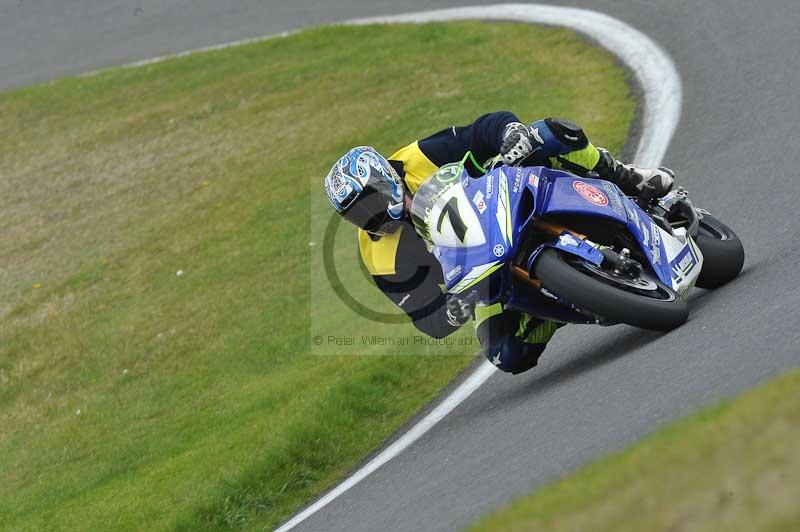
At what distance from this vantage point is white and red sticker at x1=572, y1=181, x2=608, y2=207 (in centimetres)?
609

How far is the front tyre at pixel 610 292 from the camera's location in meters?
5.57

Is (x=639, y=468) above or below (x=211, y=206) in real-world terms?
above

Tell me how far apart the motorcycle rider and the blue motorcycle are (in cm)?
31

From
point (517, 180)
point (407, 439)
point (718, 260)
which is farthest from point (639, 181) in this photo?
point (407, 439)

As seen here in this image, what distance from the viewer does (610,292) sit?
5566mm

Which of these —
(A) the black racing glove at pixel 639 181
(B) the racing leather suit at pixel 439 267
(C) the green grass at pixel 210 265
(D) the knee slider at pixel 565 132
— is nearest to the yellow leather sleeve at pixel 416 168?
(B) the racing leather suit at pixel 439 267

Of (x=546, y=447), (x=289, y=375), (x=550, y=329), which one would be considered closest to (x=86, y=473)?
(x=289, y=375)

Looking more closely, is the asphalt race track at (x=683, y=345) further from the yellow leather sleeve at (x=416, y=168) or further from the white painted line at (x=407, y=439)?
the yellow leather sleeve at (x=416, y=168)

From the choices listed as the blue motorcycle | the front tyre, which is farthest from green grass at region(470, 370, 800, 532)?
the blue motorcycle

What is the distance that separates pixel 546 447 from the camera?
209 inches

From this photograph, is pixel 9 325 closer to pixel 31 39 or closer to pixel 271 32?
pixel 271 32

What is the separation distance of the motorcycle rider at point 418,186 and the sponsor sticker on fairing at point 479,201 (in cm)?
56

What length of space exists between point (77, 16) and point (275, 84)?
16.2 ft

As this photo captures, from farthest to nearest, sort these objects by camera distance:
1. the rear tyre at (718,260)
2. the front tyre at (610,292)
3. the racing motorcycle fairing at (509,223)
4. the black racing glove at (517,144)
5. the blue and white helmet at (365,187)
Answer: the rear tyre at (718,260), the blue and white helmet at (365,187), the black racing glove at (517,144), the racing motorcycle fairing at (509,223), the front tyre at (610,292)
